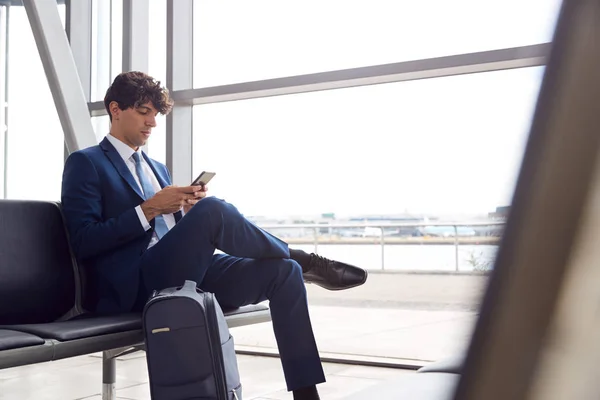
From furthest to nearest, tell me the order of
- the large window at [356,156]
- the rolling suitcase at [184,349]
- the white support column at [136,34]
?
the white support column at [136,34]
the large window at [356,156]
the rolling suitcase at [184,349]

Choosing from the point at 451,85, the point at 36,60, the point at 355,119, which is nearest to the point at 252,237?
the point at 451,85

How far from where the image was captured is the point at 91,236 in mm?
2014

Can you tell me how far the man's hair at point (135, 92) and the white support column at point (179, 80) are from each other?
1.18m

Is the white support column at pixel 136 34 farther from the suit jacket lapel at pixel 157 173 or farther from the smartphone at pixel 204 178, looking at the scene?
the smartphone at pixel 204 178

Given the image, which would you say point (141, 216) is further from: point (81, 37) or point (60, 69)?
point (81, 37)

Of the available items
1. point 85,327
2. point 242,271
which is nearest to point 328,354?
point 242,271

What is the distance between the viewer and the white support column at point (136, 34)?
3.78 m

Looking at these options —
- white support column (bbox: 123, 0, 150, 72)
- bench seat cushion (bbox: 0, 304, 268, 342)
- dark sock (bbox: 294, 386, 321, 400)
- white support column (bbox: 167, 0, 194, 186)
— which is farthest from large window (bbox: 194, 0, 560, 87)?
bench seat cushion (bbox: 0, 304, 268, 342)

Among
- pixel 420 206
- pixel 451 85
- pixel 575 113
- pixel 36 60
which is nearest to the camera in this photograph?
pixel 575 113

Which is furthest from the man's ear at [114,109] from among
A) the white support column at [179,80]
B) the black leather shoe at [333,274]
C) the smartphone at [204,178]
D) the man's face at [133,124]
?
the white support column at [179,80]

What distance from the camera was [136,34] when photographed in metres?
3.80

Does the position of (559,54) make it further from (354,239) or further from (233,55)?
(354,239)

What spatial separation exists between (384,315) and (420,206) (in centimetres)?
217

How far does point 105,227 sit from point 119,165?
0.29m
